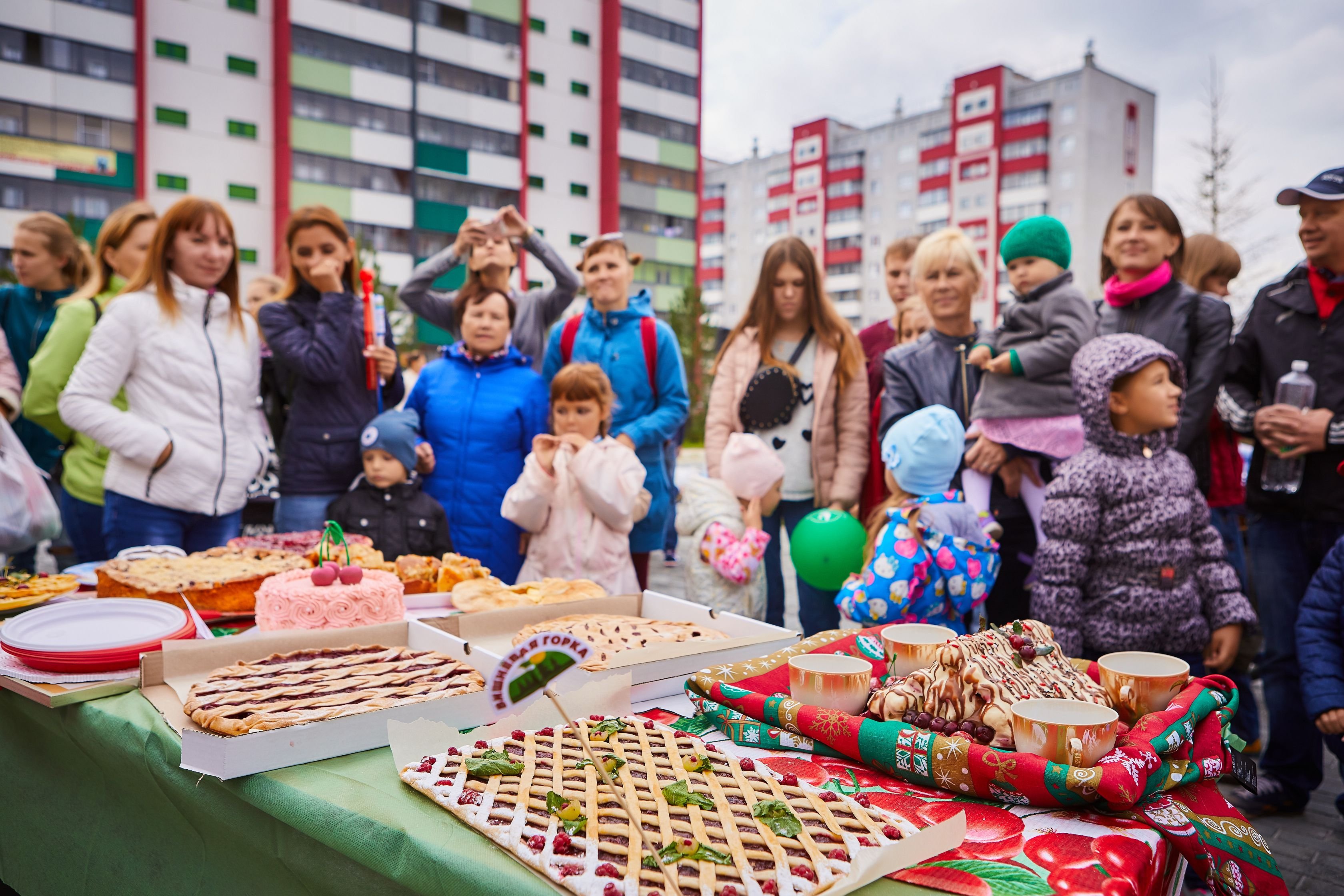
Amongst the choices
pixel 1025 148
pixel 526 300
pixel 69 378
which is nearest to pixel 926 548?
pixel 526 300

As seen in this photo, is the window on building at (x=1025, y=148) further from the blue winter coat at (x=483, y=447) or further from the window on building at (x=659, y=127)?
the blue winter coat at (x=483, y=447)

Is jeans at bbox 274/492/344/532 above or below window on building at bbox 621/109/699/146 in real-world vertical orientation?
below

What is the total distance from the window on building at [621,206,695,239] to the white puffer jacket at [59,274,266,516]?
3365 centimetres

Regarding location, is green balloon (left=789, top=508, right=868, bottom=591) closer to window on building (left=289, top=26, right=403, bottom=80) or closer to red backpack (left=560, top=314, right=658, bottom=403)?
red backpack (left=560, top=314, right=658, bottom=403)

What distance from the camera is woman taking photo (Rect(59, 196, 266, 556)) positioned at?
2.97m

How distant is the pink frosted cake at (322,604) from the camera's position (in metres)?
1.86

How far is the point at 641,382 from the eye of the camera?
3.89m

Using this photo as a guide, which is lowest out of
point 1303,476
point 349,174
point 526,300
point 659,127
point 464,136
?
point 1303,476

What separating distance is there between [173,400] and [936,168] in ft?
164

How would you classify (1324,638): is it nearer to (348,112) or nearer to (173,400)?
(173,400)

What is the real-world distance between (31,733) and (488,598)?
38.3 inches

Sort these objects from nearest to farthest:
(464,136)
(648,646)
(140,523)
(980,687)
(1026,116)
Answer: (980,687)
(648,646)
(140,523)
(464,136)
(1026,116)

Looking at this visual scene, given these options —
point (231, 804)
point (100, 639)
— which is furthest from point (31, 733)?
point (231, 804)

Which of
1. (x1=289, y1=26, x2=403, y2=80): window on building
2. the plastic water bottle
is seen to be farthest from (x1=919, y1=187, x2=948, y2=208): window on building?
the plastic water bottle
